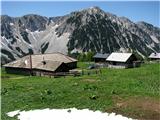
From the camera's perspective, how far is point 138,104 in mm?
33719

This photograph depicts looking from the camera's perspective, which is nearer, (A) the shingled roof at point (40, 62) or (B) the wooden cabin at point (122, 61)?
(A) the shingled roof at point (40, 62)

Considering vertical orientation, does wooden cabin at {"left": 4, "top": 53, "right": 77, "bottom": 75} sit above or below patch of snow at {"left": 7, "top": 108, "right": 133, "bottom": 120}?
above

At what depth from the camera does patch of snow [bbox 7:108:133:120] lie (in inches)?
1202

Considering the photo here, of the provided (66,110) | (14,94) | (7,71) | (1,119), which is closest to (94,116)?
(66,110)

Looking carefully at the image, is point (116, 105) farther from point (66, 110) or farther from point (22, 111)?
point (22, 111)

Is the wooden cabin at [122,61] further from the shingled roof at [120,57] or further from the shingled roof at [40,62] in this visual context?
the shingled roof at [40,62]

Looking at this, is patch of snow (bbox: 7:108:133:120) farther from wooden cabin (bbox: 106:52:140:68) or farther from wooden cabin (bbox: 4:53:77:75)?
wooden cabin (bbox: 106:52:140:68)

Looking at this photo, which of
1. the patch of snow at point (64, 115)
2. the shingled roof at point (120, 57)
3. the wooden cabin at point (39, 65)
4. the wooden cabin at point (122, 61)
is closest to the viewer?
the patch of snow at point (64, 115)

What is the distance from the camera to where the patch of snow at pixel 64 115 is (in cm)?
3053

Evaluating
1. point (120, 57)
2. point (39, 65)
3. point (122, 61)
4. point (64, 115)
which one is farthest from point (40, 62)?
point (64, 115)

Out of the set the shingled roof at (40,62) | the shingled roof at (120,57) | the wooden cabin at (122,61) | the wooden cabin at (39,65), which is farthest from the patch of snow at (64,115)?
the shingled roof at (120,57)

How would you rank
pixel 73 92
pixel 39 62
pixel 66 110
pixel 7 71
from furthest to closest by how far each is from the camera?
pixel 7 71, pixel 39 62, pixel 73 92, pixel 66 110

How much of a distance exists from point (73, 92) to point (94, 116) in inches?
429

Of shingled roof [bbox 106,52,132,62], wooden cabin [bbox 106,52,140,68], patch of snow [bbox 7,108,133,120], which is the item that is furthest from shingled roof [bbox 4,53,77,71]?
patch of snow [bbox 7,108,133,120]
